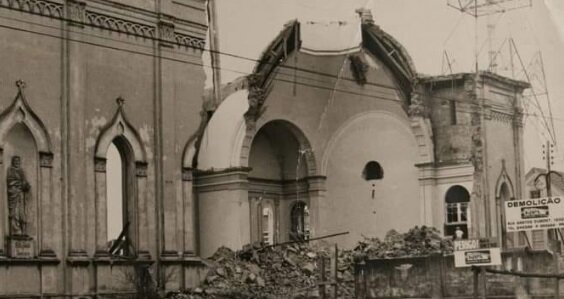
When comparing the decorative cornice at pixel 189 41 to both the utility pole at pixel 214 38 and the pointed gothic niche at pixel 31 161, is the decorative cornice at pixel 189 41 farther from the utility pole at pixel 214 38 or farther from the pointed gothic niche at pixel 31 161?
the pointed gothic niche at pixel 31 161

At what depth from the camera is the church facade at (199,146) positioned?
20.7 meters

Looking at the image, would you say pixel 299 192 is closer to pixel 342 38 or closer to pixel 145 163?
pixel 342 38

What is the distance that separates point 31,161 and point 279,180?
32.2ft

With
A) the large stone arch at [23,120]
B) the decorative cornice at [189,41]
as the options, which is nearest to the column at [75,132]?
the large stone arch at [23,120]

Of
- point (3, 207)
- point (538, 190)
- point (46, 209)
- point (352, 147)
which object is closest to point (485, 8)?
point (538, 190)

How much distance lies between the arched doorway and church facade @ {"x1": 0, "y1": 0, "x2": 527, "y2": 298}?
47 millimetres

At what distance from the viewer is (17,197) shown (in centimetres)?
2020

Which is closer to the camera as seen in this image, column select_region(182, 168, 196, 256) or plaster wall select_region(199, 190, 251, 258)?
column select_region(182, 168, 196, 256)

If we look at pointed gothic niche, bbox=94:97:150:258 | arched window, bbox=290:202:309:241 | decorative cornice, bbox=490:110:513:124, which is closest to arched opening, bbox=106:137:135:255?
pointed gothic niche, bbox=94:97:150:258

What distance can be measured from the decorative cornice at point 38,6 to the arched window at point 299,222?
388 inches

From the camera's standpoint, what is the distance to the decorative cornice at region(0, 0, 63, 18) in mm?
20359

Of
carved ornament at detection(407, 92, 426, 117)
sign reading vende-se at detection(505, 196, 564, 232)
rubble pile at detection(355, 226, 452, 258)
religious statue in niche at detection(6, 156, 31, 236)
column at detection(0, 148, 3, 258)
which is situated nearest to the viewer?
sign reading vende-se at detection(505, 196, 564, 232)

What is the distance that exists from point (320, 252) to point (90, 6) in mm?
8293

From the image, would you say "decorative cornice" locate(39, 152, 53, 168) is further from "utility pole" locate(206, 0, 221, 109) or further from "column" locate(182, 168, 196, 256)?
"utility pole" locate(206, 0, 221, 109)
